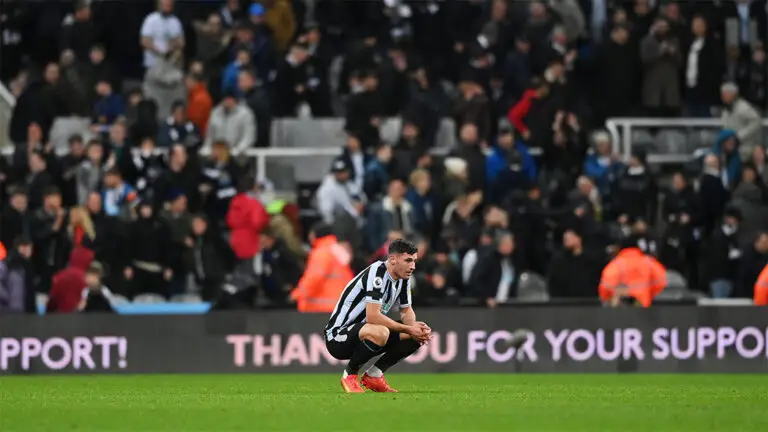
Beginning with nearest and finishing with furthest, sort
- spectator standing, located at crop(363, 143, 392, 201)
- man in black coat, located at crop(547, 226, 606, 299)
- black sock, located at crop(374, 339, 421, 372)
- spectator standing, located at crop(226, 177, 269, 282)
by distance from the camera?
black sock, located at crop(374, 339, 421, 372)
man in black coat, located at crop(547, 226, 606, 299)
spectator standing, located at crop(226, 177, 269, 282)
spectator standing, located at crop(363, 143, 392, 201)

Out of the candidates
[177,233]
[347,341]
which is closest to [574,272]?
[177,233]

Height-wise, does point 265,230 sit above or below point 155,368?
above

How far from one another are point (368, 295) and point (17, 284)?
903 centimetres

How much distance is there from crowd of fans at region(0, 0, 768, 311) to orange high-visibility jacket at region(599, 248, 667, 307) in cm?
81

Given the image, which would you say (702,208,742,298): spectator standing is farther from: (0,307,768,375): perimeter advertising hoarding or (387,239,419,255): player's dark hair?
(387,239,419,255): player's dark hair

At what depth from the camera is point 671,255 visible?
88.1ft

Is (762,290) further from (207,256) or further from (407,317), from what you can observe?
(407,317)

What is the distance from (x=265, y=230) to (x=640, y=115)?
7465 millimetres

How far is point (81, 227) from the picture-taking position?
2591 centimetres

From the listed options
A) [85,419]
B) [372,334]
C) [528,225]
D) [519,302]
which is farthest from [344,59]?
[85,419]

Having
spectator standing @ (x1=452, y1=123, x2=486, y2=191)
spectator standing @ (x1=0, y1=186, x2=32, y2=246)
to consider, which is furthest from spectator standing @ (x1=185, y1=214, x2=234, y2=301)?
spectator standing @ (x1=452, y1=123, x2=486, y2=191)

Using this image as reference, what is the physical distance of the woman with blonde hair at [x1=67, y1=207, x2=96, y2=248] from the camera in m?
25.8

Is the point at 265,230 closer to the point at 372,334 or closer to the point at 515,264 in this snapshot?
the point at 515,264

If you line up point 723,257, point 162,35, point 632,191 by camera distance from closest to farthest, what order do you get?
point 723,257 < point 632,191 < point 162,35
